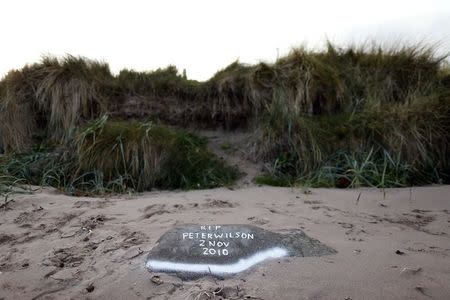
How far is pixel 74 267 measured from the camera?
2.59 meters

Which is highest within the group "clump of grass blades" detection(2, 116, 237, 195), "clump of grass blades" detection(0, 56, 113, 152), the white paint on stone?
"clump of grass blades" detection(0, 56, 113, 152)

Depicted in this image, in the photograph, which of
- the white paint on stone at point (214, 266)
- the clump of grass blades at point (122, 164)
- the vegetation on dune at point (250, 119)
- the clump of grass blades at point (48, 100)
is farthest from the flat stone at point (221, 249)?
the clump of grass blades at point (48, 100)

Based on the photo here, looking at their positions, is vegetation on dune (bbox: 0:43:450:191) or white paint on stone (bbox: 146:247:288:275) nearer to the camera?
white paint on stone (bbox: 146:247:288:275)

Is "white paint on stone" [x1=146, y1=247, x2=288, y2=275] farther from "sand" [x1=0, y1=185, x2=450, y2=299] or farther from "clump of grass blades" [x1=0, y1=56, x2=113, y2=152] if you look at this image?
"clump of grass blades" [x1=0, y1=56, x2=113, y2=152]

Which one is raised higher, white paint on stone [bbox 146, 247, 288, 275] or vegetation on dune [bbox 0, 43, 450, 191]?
vegetation on dune [bbox 0, 43, 450, 191]

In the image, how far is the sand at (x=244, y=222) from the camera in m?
2.22

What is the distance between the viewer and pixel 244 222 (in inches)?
123

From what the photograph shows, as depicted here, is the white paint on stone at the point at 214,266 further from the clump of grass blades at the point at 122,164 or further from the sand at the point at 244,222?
the clump of grass blades at the point at 122,164

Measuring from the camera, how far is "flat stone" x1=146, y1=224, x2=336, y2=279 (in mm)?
2425

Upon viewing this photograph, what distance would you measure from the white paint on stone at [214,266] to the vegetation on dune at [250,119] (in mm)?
2111

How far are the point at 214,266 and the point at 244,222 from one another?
73cm

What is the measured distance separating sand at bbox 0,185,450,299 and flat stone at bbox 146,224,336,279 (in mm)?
70

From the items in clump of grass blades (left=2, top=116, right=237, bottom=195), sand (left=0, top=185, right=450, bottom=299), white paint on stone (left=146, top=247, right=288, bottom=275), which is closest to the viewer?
sand (left=0, top=185, right=450, bottom=299)

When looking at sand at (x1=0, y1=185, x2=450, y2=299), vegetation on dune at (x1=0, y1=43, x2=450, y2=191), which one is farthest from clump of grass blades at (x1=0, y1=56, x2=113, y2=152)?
sand at (x1=0, y1=185, x2=450, y2=299)
